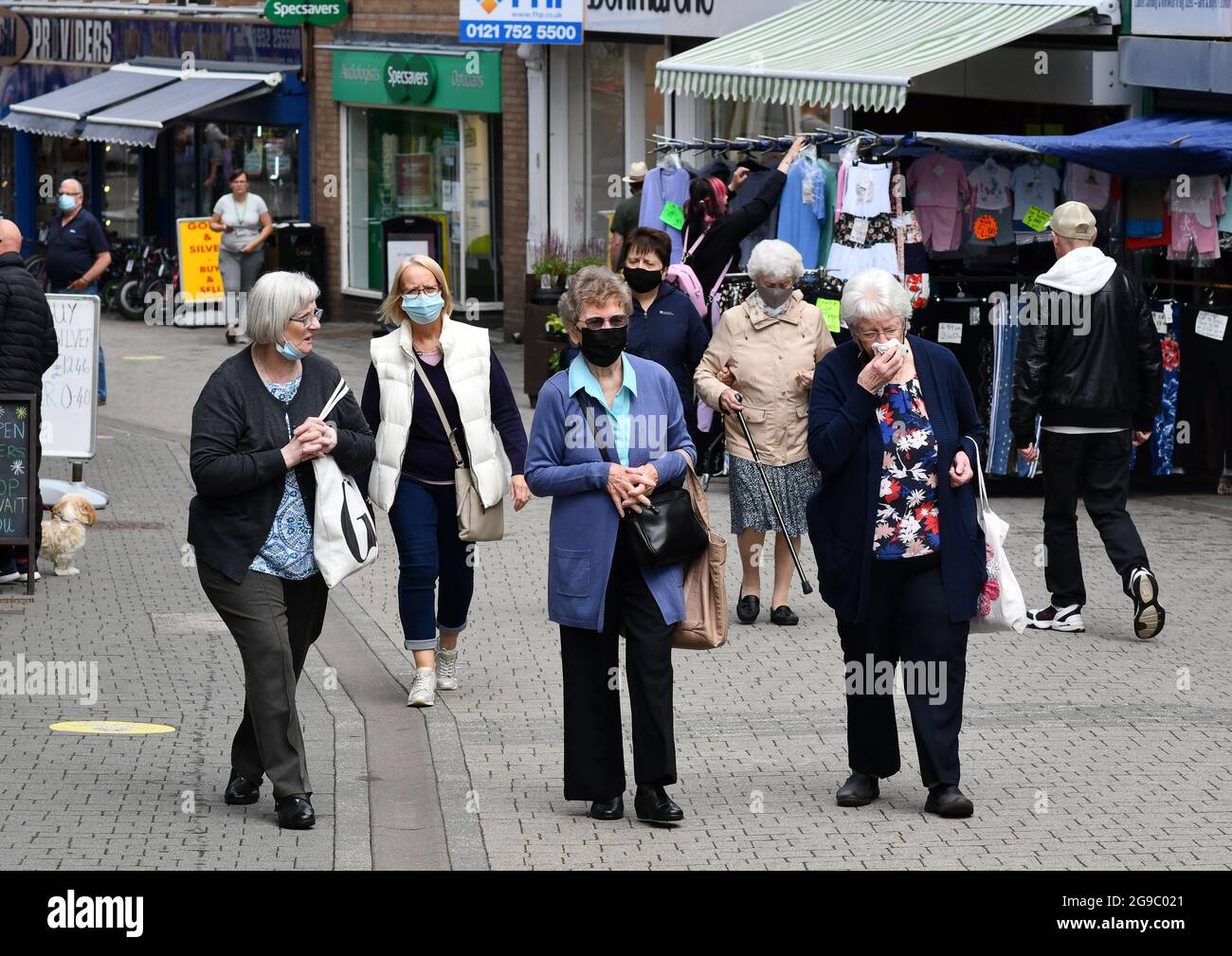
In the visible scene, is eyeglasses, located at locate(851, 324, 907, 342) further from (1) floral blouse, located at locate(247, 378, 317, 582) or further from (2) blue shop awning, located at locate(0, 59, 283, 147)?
(2) blue shop awning, located at locate(0, 59, 283, 147)

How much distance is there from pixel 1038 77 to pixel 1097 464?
6.44 meters

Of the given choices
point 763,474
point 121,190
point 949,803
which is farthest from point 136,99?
point 949,803

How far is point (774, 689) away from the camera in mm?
8797

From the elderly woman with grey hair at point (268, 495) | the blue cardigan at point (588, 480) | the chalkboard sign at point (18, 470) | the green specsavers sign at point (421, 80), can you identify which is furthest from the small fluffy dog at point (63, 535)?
the green specsavers sign at point (421, 80)

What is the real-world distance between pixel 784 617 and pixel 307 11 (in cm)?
1667

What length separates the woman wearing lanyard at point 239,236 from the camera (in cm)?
2342

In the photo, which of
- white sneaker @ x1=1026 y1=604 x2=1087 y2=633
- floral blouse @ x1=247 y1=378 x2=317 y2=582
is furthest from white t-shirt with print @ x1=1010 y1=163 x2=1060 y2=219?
floral blouse @ x1=247 y1=378 x2=317 y2=582

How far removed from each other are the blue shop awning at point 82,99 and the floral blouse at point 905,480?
22.9 metres

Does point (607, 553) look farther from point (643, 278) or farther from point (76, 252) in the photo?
point (76, 252)

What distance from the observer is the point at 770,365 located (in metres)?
9.83

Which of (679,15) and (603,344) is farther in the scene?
(679,15)

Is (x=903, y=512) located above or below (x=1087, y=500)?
above

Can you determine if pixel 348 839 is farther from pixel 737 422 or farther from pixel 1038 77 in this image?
pixel 1038 77

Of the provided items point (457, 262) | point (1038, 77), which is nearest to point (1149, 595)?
point (1038, 77)
